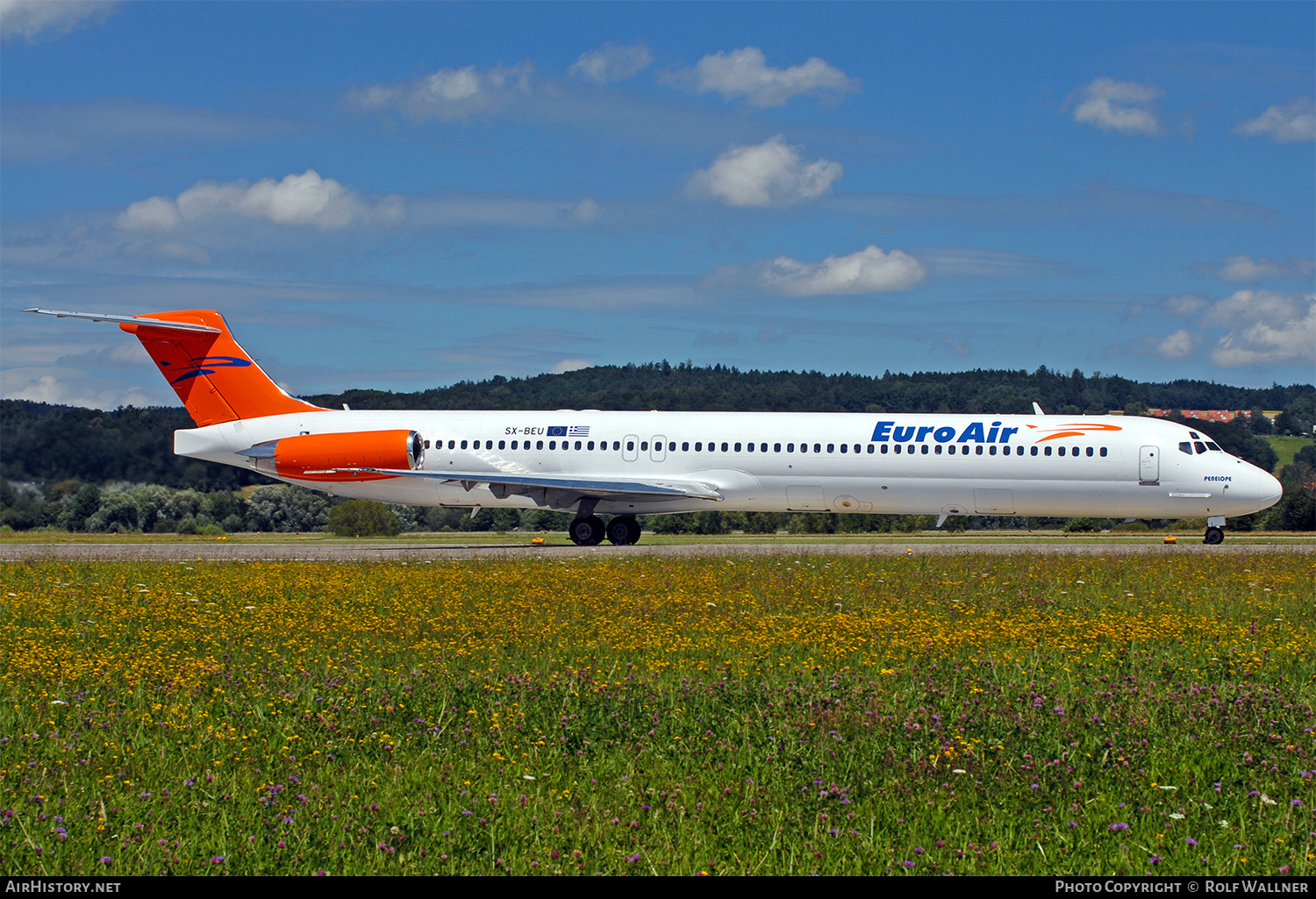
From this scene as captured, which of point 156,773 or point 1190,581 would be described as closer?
point 156,773

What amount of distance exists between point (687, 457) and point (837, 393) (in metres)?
56.2

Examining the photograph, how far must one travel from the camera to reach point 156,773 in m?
6.90

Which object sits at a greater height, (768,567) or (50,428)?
(50,428)

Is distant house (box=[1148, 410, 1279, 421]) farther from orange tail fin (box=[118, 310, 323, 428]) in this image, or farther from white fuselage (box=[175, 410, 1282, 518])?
orange tail fin (box=[118, 310, 323, 428])

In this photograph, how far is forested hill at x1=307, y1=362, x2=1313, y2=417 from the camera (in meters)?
68.2

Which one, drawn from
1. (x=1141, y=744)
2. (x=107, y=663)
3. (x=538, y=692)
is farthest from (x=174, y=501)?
(x=1141, y=744)

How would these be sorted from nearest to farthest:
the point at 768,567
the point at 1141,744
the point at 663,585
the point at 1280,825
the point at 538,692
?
the point at 1280,825, the point at 1141,744, the point at 538,692, the point at 663,585, the point at 768,567

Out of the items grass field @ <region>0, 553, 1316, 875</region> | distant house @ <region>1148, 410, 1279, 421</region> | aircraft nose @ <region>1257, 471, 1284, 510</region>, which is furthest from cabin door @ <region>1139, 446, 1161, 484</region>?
distant house @ <region>1148, 410, 1279, 421</region>

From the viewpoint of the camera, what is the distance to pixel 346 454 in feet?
93.6

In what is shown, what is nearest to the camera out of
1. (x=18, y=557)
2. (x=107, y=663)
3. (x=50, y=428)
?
(x=107, y=663)

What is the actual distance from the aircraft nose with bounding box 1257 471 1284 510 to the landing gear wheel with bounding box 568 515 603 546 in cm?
1638

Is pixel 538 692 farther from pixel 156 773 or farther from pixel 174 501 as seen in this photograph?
pixel 174 501

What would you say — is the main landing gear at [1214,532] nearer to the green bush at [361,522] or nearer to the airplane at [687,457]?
the airplane at [687,457]
